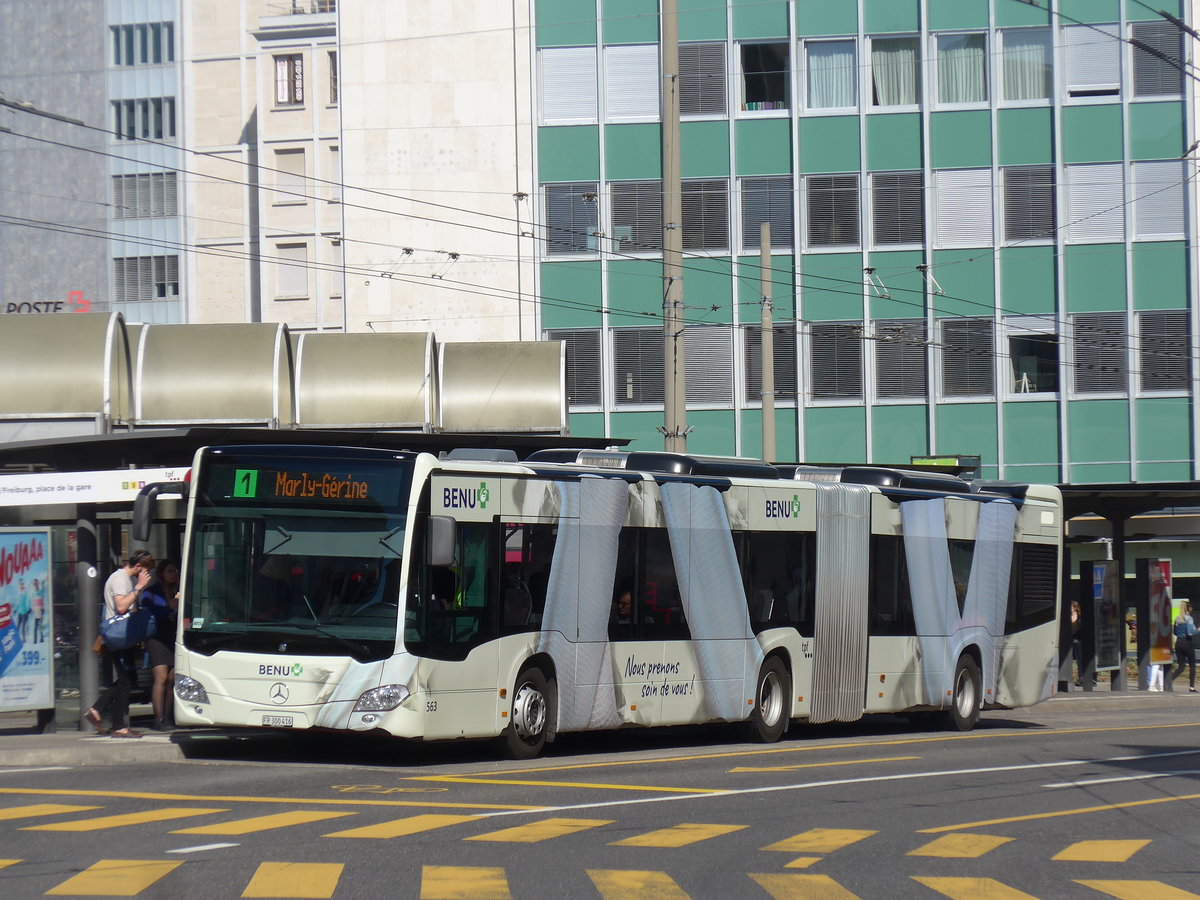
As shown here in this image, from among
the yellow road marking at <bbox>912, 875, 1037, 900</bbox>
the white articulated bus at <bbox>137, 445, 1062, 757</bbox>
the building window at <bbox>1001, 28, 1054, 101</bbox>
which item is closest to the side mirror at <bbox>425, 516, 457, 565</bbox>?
the white articulated bus at <bbox>137, 445, 1062, 757</bbox>

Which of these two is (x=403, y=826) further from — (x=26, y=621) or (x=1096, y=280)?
(x=1096, y=280)

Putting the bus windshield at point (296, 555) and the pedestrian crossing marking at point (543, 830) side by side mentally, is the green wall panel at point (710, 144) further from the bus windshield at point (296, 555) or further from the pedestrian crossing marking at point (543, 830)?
the pedestrian crossing marking at point (543, 830)

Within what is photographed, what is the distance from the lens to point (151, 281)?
71.3 meters

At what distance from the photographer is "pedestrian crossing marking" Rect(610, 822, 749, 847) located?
996cm

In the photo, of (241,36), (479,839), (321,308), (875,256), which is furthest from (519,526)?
(241,36)

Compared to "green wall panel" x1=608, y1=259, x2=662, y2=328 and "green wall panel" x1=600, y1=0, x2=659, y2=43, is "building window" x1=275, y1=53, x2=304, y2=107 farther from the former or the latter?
"green wall panel" x1=608, y1=259, x2=662, y2=328

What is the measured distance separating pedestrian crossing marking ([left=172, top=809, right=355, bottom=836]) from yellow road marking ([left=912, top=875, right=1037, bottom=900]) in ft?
12.6

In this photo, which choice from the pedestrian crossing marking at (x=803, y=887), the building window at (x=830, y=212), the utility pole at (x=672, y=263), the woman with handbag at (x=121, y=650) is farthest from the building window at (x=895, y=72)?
the pedestrian crossing marking at (x=803, y=887)

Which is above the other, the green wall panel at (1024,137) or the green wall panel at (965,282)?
the green wall panel at (1024,137)

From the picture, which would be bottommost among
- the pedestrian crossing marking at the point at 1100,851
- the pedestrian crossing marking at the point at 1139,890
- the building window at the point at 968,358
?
the pedestrian crossing marking at the point at 1100,851

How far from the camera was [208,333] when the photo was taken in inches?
1045

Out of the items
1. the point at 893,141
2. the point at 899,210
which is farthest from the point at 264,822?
the point at 893,141

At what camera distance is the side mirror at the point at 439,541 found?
14320mm

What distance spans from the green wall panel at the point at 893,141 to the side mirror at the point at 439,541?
2963cm
